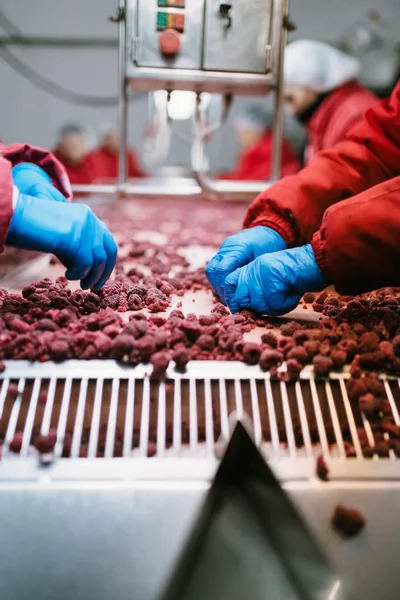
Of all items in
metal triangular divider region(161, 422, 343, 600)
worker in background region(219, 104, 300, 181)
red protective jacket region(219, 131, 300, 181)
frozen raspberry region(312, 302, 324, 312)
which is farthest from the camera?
worker in background region(219, 104, 300, 181)

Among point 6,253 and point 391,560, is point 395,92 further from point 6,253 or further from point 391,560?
point 6,253

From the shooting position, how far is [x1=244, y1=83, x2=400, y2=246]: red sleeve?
4.25 ft

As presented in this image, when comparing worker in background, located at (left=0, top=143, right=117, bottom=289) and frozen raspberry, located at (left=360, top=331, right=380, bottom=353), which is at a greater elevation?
worker in background, located at (left=0, top=143, right=117, bottom=289)

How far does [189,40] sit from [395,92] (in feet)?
2.12

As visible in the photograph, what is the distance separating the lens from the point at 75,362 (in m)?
0.80

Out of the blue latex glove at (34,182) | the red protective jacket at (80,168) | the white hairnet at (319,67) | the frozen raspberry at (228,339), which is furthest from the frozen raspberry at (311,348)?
the red protective jacket at (80,168)

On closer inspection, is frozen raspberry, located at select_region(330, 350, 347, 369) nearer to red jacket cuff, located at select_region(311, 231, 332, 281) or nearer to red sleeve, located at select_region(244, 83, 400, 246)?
red jacket cuff, located at select_region(311, 231, 332, 281)

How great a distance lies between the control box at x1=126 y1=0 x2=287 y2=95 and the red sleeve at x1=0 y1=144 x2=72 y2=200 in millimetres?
453

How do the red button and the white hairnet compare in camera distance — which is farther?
the white hairnet

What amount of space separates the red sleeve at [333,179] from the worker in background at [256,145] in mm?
3393

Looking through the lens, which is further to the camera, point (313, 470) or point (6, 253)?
point (6, 253)

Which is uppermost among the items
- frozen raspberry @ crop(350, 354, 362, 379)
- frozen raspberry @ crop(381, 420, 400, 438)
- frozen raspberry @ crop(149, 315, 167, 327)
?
frozen raspberry @ crop(350, 354, 362, 379)

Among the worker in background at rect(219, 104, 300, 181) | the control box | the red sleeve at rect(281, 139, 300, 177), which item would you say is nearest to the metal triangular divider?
the control box

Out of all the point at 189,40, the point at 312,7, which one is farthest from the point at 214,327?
the point at 312,7
